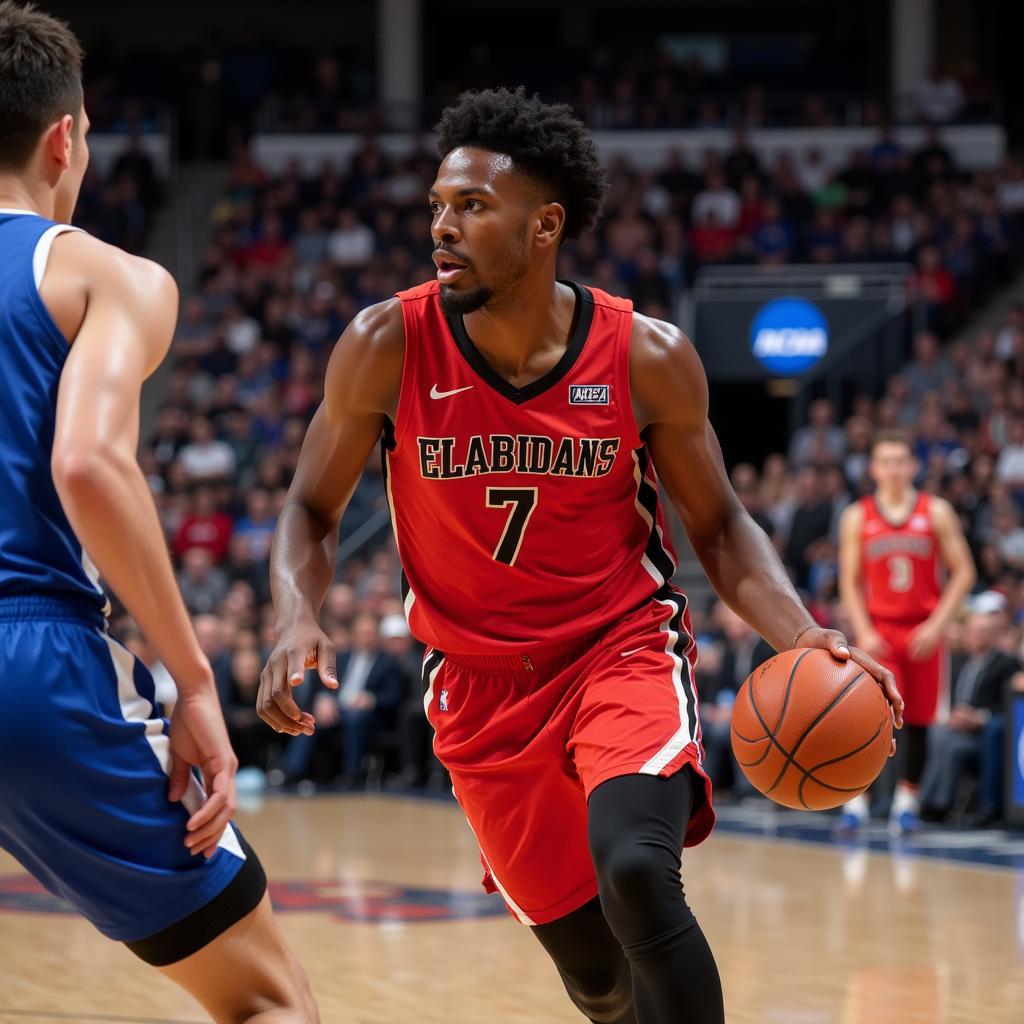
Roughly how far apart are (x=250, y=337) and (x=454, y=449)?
1452cm

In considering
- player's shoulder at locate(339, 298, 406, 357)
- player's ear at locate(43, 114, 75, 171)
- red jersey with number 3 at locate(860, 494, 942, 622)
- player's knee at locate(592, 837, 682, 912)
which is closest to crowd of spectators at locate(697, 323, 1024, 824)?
red jersey with number 3 at locate(860, 494, 942, 622)

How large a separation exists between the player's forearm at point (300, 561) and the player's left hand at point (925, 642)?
19.0ft

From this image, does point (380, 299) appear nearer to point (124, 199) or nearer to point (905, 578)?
point (124, 199)

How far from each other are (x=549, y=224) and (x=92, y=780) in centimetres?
168

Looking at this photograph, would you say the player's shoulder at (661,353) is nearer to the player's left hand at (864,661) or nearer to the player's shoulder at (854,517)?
the player's left hand at (864,661)

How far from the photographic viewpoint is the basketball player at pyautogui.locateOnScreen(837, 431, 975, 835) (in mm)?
9102

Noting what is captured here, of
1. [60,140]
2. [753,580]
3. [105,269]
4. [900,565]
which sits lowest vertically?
[900,565]

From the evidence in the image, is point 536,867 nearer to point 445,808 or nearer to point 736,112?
point 445,808

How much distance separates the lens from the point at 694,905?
699 centimetres

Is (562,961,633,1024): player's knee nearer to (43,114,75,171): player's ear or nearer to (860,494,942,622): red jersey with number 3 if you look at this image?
(43,114,75,171): player's ear

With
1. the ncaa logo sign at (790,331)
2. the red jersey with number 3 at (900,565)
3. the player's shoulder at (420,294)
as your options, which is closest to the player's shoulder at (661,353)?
the player's shoulder at (420,294)

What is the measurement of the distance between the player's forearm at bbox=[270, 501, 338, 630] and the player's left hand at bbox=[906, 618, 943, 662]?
5.80 meters

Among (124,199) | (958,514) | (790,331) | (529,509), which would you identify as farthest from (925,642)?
(124,199)

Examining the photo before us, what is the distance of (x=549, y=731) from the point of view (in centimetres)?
345
